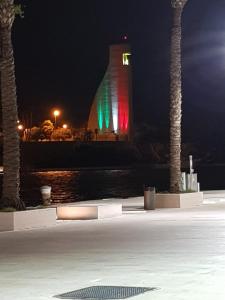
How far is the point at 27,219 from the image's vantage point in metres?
19.3

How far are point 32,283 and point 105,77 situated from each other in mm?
160145

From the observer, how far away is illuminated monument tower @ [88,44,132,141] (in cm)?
16225

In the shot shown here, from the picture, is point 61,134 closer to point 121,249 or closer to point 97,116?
point 97,116

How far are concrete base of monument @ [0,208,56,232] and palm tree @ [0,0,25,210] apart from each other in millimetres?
852

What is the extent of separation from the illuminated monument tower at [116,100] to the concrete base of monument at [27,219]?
5584 inches

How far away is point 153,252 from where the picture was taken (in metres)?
13.2

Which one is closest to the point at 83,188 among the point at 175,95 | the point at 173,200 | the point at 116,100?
the point at 175,95

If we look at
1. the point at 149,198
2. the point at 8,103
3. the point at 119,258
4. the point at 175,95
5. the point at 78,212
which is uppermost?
the point at 175,95

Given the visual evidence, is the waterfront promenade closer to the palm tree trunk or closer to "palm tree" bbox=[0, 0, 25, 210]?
"palm tree" bbox=[0, 0, 25, 210]

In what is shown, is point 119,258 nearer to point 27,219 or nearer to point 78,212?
point 27,219

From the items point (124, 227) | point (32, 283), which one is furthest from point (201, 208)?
point (32, 283)

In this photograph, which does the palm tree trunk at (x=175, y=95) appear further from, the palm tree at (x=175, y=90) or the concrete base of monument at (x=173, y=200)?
the concrete base of monument at (x=173, y=200)

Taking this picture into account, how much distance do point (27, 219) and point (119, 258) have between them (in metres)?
7.17

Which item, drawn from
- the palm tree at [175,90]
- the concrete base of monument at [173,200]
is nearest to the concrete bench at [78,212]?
the concrete base of monument at [173,200]
